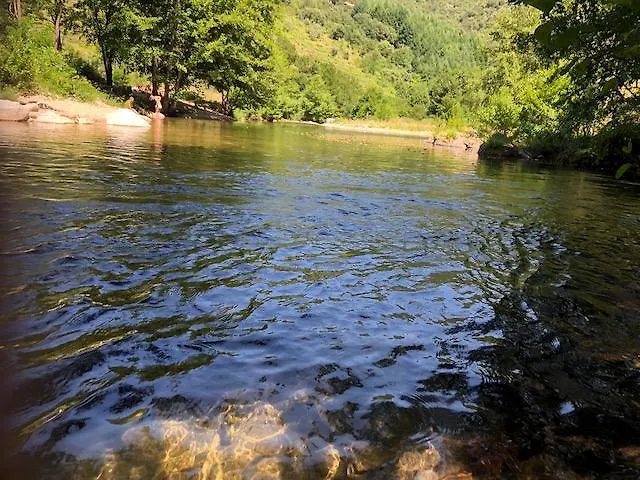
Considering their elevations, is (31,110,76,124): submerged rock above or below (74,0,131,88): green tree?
below

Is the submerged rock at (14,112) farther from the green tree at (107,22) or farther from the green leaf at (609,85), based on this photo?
the green leaf at (609,85)

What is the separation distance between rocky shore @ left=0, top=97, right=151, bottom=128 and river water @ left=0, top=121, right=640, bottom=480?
14.3 metres

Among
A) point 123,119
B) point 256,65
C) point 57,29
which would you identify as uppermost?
point 57,29

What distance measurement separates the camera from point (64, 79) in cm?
2878

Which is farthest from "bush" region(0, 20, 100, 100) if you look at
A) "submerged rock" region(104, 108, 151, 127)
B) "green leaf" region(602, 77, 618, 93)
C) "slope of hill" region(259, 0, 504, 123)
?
"green leaf" region(602, 77, 618, 93)

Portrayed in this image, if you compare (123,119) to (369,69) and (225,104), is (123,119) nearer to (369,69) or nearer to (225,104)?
(225,104)

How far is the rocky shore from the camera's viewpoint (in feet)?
70.0

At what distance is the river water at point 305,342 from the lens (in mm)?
2885

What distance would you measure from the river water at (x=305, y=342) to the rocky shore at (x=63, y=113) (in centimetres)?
1435

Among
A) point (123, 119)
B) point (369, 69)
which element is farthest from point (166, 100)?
point (369, 69)

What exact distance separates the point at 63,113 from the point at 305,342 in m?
→ 23.7

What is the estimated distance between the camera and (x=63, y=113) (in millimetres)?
23828

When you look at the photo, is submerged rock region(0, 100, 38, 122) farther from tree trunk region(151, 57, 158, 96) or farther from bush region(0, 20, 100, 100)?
tree trunk region(151, 57, 158, 96)

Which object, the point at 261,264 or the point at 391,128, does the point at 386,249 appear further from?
the point at 391,128
